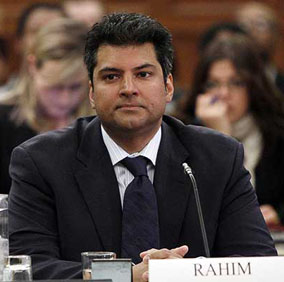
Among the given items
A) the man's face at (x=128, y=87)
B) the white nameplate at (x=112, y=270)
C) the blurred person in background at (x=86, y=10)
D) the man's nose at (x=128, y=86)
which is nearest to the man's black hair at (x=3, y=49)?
the blurred person in background at (x=86, y=10)

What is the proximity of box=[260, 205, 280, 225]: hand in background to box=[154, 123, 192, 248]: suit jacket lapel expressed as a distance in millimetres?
2104

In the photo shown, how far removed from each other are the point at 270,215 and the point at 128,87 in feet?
8.47

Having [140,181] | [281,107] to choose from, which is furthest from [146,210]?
[281,107]

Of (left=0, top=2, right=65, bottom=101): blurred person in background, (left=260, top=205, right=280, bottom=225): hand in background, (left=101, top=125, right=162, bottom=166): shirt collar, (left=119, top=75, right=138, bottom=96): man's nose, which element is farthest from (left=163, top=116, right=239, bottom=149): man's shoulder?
(left=0, top=2, right=65, bottom=101): blurred person in background

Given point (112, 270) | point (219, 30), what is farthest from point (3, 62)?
point (112, 270)

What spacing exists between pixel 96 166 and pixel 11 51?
19.6ft

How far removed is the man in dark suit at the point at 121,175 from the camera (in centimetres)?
354

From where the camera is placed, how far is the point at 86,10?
8320 mm

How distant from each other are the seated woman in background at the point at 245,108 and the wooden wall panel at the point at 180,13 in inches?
106

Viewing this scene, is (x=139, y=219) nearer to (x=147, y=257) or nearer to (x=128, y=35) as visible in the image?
(x=147, y=257)

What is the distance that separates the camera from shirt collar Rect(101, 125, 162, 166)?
12.3 feet

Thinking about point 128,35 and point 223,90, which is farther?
point 223,90

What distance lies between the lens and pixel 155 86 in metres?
3.55

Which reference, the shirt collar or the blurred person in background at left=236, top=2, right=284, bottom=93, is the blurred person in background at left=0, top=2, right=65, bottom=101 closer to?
the blurred person in background at left=236, top=2, right=284, bottom=93
